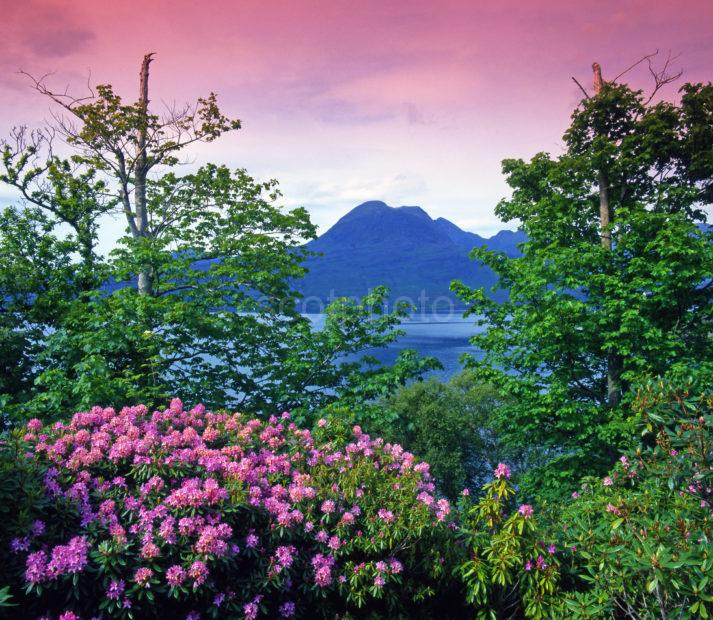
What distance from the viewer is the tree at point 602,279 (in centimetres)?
1375

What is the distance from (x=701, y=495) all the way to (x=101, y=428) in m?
5.83

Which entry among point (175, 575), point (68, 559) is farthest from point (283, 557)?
point (68, 559)

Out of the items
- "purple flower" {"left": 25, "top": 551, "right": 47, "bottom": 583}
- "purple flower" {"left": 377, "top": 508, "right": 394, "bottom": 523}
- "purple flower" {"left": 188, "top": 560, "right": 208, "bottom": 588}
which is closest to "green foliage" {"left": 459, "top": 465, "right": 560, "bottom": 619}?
"purple flower" {"left": 377, "top": 508, "right": 394, "bottom": 523}

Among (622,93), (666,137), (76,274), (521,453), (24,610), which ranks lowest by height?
(521,453)

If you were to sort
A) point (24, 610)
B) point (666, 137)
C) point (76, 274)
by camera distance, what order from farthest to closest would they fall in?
point (666, 137) → point (76, 274) → point (24, 610)

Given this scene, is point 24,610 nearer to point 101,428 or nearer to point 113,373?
point 101,428

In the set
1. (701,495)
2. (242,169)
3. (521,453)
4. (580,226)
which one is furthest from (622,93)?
(521,453)

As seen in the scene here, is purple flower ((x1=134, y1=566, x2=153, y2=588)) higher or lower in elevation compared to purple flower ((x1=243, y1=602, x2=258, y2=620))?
higher

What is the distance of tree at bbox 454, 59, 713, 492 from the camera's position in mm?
13750

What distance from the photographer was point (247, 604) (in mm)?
4066

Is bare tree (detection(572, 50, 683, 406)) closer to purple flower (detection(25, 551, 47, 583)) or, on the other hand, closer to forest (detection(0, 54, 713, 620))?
forest (detection(0, 54, 713, 620))

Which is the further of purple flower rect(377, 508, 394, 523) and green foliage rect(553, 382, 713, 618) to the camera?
purple flower rect(377, 508, 394, 523)

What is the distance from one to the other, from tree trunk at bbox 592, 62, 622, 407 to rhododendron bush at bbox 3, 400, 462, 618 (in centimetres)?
1223

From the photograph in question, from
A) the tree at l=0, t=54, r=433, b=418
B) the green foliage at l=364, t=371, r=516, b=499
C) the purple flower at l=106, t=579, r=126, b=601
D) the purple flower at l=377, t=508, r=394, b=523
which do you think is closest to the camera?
the purple flower at l=106, t=579, r=126, b=601
